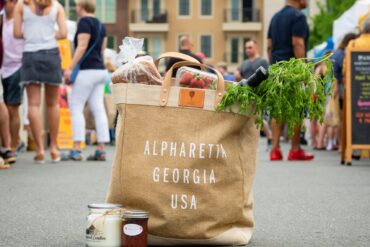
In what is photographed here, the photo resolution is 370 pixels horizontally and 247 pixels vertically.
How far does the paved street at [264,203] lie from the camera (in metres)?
5.24

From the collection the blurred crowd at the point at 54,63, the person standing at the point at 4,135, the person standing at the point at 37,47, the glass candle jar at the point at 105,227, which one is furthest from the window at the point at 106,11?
the glass candle jar at the point at 105,227

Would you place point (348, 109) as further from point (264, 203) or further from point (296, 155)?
point (264, 203)

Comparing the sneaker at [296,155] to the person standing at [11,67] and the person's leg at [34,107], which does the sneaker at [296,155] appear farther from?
the person standing at [11,67]

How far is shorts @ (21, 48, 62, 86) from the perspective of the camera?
10.9 meters

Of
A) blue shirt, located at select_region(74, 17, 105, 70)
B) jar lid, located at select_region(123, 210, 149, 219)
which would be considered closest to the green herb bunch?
jar lid, located at select_region(123, 210, 149, 219)

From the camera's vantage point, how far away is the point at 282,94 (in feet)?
15.8

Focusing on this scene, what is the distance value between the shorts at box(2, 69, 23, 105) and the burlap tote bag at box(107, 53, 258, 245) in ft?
22.8

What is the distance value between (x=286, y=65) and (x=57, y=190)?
142 inches

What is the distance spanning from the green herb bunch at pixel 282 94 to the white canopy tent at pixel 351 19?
11.9m

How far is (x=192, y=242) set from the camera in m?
4.80

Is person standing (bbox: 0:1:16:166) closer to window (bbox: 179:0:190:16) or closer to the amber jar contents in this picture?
the amber jar contents

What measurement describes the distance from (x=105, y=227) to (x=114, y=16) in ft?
219

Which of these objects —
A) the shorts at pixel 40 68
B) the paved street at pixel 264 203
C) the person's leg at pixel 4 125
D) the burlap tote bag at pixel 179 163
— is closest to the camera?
the burlap tote bag at pixel 179 163

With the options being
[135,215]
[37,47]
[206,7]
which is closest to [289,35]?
[37,47]
